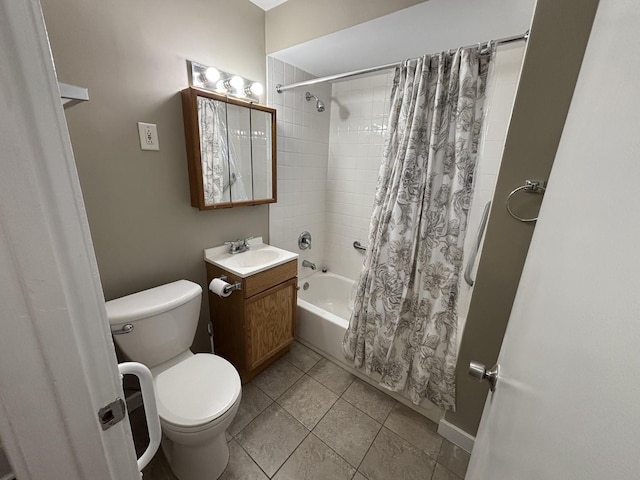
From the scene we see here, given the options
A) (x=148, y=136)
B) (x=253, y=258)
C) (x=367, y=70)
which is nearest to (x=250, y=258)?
(x=253, y=258)

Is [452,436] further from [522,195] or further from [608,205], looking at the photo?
[608,205]

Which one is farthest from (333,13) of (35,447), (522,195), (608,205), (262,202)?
(35,447)

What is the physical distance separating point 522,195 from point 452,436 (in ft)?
4.29

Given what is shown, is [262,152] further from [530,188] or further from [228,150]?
[530,188]

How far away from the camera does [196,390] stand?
1.17m

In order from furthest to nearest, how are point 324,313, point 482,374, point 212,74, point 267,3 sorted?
point 324,313 < point 267,3 < point 212,74 < point 482,374

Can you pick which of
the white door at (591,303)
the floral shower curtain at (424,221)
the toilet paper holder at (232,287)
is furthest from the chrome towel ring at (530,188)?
the toilet paper holder at (232,287)

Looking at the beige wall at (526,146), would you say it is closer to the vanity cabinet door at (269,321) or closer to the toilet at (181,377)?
the vanity cabinet door at (269,321)

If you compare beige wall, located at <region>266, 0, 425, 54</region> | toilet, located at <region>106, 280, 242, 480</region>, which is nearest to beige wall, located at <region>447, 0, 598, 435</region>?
beige wall, located at <region>266, 0, 425, 54</region>

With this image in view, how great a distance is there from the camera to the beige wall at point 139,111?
1.09 meters

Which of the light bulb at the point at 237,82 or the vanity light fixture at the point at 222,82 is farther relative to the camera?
the light bulb at the point at 237,82

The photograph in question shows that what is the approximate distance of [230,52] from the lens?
1.55 m

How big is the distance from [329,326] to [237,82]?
5.62 ft

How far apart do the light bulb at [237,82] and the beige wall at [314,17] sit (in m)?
0.35
